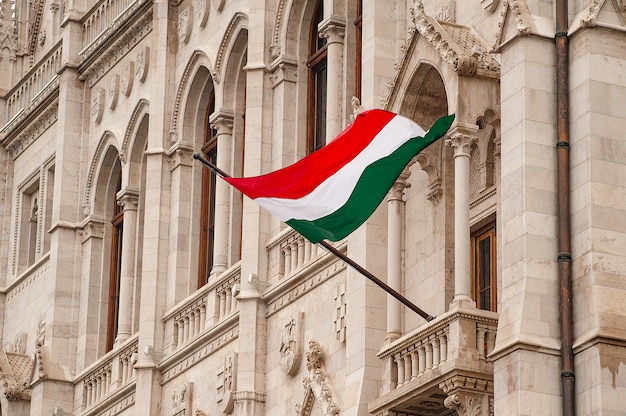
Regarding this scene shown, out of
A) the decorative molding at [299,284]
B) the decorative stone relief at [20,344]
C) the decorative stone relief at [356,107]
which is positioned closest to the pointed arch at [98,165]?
the decorative stone relief at [20,344]

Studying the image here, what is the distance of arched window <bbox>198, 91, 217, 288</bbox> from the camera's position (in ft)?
120

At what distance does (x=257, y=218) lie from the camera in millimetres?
33281

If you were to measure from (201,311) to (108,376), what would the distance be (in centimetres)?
416

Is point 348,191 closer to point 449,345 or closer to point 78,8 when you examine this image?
point 449,345

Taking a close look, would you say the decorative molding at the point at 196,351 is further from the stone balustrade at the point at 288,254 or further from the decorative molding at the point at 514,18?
the decorative molding at the point at 514,18

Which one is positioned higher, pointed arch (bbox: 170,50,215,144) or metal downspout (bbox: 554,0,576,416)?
pointed arch (bbox: 170,50,215,144)

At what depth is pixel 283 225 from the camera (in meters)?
33.0

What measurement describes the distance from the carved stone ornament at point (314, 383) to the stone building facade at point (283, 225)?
0.03m

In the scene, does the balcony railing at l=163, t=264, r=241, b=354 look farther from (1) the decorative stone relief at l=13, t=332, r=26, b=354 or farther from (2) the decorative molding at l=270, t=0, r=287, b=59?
(1) the decorative stone relief at l=13, t=332, r=26, b=354

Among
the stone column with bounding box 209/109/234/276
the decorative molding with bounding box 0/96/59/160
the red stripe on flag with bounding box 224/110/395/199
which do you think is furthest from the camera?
the decorative molding with bounding box 0/96/59/160

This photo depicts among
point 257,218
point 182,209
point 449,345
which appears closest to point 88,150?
point 182,209

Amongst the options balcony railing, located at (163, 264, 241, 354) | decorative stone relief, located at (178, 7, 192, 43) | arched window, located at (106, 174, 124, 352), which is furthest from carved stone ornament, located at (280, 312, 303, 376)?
arched window, located at (106, 174, 124, 352)

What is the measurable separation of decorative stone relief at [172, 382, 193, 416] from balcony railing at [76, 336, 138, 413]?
2.00 metres

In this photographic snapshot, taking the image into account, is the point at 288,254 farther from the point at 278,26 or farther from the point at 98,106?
the point at 98,106
